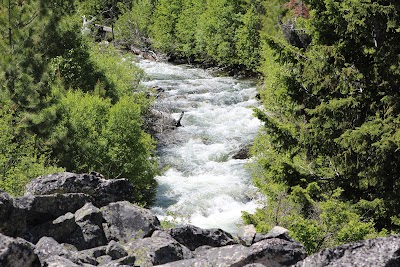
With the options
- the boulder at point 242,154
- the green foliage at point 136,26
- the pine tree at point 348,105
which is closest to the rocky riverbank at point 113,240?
the pine tree at point 348,105

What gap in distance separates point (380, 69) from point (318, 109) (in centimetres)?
229

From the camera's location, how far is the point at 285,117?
25359mm

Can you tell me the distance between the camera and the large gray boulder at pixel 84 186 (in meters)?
14.9

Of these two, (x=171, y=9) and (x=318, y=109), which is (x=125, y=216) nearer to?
(x=318, y=109)

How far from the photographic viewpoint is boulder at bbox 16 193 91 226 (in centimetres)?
1262

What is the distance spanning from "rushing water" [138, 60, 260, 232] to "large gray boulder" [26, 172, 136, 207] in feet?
15.6

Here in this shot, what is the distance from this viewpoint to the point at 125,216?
45.6 ft

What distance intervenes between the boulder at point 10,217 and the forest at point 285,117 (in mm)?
6200

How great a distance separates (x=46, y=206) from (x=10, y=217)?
5.70 feet

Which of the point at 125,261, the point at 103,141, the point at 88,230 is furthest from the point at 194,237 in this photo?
the point at 103,141

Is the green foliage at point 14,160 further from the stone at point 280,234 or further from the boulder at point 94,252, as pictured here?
the stone at point 280,234

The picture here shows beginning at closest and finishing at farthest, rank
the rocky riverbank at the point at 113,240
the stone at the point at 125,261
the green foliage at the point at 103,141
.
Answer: the rocky riverbank at the point at 113,240
the stone at the point at 125,261
the green foliage at the point at 103,141

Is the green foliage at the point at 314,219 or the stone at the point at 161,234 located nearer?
the green foliage at the point at 314,219

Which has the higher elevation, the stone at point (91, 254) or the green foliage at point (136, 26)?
the stone at point (91, 254)
